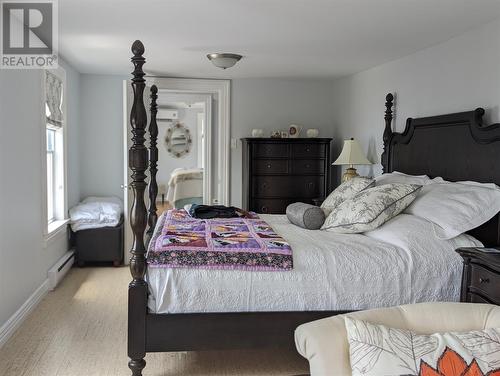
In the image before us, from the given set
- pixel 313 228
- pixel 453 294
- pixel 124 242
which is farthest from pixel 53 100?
pixel 453 294

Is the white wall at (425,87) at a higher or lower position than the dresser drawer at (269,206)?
higher

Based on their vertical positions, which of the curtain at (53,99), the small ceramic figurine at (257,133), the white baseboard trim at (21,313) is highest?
the curtain at (53,99)

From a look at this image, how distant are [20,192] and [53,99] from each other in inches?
54.2

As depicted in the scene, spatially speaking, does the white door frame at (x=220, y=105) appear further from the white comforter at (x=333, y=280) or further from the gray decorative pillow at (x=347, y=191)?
the white comforter at (x=333, y=280)

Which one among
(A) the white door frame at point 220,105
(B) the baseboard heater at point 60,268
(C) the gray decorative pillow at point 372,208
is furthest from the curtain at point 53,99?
(C) the gray decorative pillow at point 372,208

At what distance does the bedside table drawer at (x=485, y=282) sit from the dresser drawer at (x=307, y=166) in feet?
10.7

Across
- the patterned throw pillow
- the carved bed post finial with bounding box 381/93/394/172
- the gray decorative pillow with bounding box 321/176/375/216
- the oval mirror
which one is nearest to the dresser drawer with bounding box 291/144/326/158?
the carved bed post finial with bounding box 381/93/394/172

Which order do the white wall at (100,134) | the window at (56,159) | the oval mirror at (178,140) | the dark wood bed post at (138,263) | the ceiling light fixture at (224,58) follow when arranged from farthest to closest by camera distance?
the oval mirror at (178,140) → the white wall at (100,134) → the window at (56,159) → the ceiling light fixture at (224,58) → the dark wood bed post at (138,263)

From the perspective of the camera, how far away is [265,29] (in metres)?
3.55

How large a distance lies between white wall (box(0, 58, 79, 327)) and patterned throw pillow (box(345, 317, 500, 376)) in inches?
97.6

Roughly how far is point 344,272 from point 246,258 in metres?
0.56

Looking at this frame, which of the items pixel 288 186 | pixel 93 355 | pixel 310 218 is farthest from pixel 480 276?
pixel 288 186

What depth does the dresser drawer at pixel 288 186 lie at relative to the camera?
5.71 metres

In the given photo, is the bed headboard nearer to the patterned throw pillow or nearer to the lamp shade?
the lamp shade
